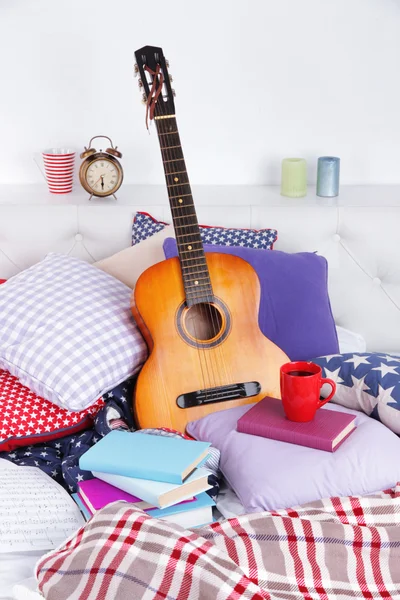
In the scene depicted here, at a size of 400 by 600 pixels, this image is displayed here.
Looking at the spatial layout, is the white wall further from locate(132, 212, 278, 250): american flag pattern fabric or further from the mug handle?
the mug handle

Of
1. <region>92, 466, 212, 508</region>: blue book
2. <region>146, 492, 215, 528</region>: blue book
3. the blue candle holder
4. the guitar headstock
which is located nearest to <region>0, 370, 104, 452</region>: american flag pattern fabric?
<region>92, 466, 212, 508</region>: blue book

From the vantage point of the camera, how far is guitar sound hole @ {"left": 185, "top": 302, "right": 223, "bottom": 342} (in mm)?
→ 1648

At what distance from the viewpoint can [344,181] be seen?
2246 millimetres

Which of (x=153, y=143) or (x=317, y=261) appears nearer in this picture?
(x=317, y=261)

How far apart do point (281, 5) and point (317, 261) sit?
2.48 feet

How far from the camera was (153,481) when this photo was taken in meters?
1.26

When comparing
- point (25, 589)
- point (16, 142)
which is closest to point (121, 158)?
point (16, 142)

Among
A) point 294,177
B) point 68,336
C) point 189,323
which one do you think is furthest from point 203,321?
point 294,177

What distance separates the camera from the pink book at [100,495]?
1.25 metres

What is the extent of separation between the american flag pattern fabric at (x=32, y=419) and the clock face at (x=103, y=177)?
704 mm

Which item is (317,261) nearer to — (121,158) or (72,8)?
(121,158)

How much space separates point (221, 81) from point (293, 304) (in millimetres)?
759

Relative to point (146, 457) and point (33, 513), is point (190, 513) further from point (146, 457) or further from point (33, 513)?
point (33, 513)

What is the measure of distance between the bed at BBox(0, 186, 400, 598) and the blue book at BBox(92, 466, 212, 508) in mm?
882
